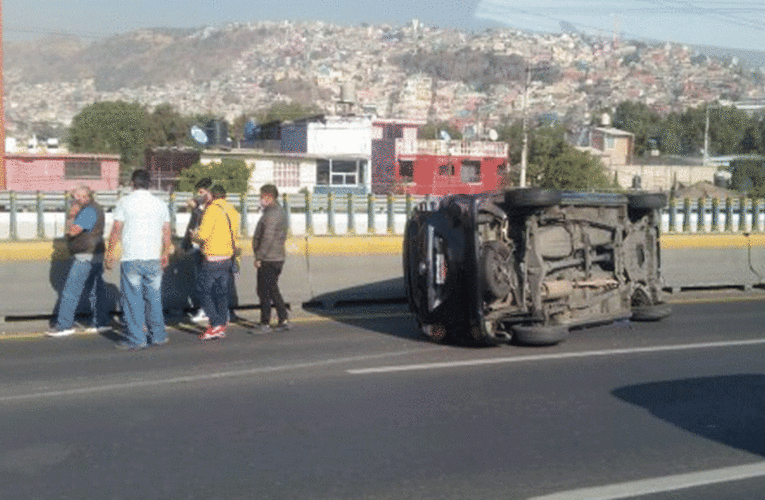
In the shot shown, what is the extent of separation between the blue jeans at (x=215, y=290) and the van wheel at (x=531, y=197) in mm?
3233

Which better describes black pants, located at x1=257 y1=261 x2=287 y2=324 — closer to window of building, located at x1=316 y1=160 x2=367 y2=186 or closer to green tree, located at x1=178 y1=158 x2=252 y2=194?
green tree, located at x1=178 y1=158 x2=252 y2=194

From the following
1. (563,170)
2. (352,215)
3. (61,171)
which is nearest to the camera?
(352,215)

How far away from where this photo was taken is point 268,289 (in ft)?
40.4

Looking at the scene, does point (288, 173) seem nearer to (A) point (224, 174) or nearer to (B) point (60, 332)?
(A) point (224, 174)

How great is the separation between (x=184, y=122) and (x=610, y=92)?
70.2m

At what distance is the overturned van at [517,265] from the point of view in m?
10.7

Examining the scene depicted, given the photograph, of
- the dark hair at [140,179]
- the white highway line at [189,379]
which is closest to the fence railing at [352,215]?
the dark hair at [140,179]

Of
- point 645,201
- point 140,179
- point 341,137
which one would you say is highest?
point 341,137

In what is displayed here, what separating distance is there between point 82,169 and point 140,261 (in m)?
48.2

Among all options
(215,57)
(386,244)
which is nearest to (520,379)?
(386,244)

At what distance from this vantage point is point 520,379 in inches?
367

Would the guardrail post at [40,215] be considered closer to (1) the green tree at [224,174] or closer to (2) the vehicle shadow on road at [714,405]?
(2) the vehicle shadow on road at [714,405]

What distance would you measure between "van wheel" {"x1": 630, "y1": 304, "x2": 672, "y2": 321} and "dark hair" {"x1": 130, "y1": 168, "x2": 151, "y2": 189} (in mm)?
5667

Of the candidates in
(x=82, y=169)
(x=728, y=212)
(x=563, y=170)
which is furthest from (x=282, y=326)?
(x=82, y=169)
